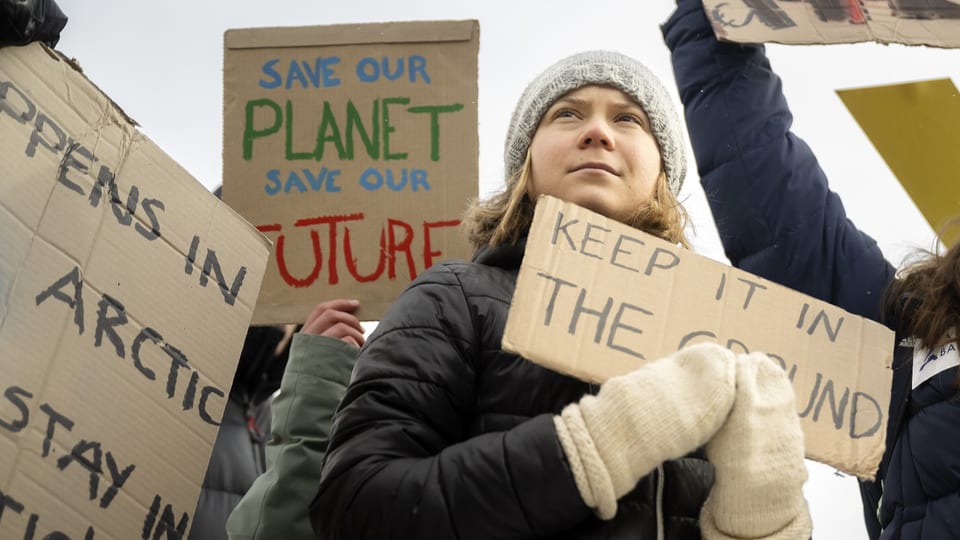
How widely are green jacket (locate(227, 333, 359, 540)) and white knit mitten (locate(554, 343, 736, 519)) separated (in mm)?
737

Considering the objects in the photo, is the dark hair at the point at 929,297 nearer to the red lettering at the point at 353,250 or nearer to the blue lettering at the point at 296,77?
the red lettering at the point at 353,250

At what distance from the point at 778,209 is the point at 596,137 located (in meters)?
0.43

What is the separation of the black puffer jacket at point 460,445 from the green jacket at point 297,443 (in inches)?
18.3

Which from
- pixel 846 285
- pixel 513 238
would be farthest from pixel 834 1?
pixel 513 238

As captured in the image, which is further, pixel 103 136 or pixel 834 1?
pixel 834 1

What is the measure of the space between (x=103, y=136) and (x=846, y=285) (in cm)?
124

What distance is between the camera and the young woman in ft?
4.49

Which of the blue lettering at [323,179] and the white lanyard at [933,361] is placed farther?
the blue lettering at [323,179]

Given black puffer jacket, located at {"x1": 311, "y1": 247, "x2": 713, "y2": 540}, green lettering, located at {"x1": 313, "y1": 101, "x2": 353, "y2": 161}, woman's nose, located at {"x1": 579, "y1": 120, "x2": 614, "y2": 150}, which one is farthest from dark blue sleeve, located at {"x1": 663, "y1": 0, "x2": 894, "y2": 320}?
green lettering, located at {"x1": 313, "y1": 101, "x2": 353, "y2": 161}

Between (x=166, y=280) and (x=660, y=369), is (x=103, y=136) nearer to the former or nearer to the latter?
(x=166, y=280)

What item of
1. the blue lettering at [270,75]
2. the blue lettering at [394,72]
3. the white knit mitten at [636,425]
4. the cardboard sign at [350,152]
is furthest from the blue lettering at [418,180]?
the white knit mitten at [636,425]

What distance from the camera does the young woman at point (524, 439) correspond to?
1369mm

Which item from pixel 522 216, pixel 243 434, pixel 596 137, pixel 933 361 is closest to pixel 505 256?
pixel 522 216

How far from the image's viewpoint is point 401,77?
2604mm
